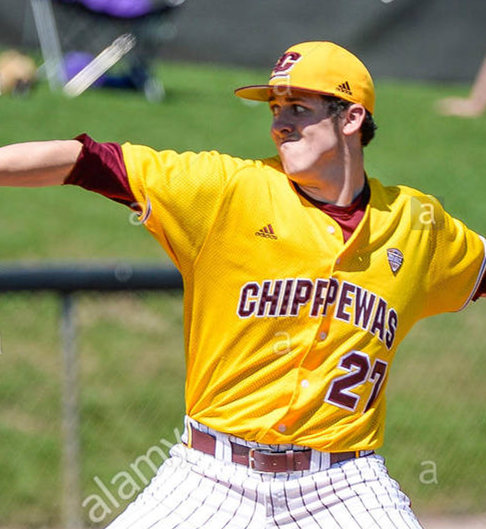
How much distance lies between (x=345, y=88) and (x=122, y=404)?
113 inches

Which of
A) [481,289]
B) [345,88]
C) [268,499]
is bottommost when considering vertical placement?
[268,499]

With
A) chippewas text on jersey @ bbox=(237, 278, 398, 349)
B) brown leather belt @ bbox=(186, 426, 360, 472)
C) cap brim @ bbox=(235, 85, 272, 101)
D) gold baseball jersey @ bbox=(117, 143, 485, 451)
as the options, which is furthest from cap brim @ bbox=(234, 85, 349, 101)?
brown leather belt @ bbox=(186, 426, 360, 472)

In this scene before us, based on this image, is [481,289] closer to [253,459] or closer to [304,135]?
[304,135]

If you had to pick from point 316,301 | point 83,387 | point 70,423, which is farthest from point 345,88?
point 83,387

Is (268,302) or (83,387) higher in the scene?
(268,302)

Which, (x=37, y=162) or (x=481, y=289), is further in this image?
(x=481, y=289)

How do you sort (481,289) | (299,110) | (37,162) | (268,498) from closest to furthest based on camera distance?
(37,162) → (268,498) → (299,110) → (481,289)

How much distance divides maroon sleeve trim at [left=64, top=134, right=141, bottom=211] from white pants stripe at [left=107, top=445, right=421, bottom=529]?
2.84 ft

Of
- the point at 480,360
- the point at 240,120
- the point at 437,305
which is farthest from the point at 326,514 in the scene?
the point at 240,120

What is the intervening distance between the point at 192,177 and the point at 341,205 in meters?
0.53

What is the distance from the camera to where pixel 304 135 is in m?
3.16

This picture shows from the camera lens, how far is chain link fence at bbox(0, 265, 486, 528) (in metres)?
4.85

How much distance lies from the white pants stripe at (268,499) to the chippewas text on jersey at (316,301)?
441 millimetres

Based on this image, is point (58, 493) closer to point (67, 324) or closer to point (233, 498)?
point (67, 324)
